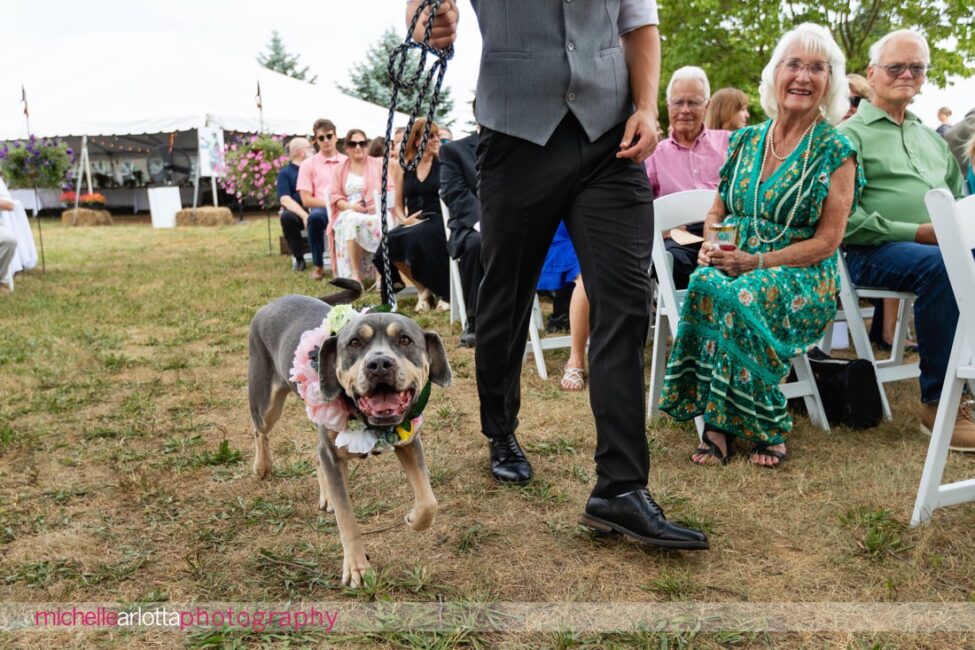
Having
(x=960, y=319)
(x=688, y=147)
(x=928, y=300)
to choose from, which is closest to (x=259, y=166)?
(x=688, y=147)

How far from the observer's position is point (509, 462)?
11.6ft

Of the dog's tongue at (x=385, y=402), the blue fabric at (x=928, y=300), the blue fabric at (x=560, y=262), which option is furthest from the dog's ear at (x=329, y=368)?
the blue fabric at (x=560, y=262)

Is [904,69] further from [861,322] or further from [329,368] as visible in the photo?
[329,368]

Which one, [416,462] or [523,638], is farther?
[416,462]

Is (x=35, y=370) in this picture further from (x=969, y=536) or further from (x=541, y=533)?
(x=969, y=536)

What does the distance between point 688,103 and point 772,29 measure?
1639 centimetres

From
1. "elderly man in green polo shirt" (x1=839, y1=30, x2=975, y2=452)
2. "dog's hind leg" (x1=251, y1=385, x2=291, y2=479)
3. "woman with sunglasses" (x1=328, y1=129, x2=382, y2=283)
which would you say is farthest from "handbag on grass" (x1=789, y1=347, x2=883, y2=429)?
"woman with sunglasses" (x1=328, y1=129, x2=382, y2=283)

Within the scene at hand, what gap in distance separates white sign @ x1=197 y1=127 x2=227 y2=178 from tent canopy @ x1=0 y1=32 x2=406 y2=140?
1.48 meters

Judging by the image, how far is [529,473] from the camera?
3520 millimetres

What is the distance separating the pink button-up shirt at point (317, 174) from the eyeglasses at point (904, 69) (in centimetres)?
813

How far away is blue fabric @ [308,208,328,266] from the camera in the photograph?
1120cm

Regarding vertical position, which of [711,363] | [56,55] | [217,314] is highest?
[56,55]

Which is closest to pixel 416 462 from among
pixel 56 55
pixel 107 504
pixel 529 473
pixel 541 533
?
pixel 541 533

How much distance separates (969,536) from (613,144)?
6.23ft
